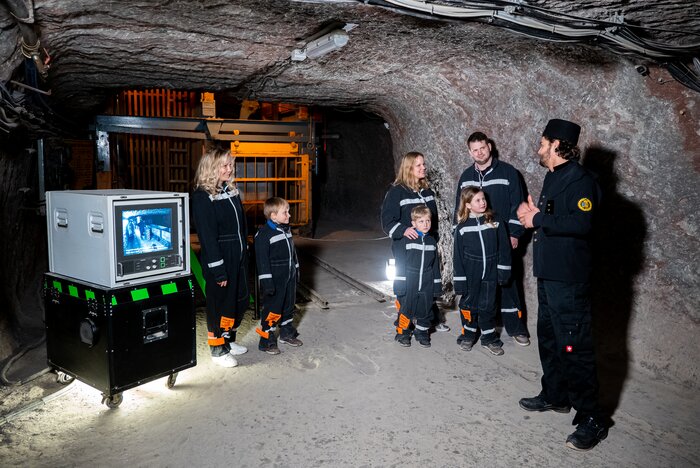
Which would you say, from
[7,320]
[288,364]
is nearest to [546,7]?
[288,364]

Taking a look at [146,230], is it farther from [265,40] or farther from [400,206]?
[400,206]

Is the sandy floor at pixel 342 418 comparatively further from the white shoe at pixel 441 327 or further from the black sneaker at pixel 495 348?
the white shoe at pixel 441 327

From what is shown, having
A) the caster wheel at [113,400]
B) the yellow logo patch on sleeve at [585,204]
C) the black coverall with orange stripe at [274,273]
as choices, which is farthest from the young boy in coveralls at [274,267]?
the yellow logo patch on sleeve at [585,204]

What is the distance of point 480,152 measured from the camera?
4734 millimetres

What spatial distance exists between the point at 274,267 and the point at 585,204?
257 centimetres

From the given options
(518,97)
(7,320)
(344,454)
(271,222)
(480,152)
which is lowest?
(344,454)

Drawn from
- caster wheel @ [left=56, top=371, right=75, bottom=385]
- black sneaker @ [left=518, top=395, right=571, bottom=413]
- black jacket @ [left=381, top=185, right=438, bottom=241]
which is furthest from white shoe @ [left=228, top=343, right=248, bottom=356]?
black sneaker @ [left=518, top=395, right=571, bottom=413]

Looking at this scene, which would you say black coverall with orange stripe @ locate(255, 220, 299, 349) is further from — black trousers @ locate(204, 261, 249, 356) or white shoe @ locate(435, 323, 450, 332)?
white shoe @ locate(435, 323, 450, 332)

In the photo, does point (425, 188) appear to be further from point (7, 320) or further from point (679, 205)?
point (7, 320)

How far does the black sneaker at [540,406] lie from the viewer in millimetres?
3594

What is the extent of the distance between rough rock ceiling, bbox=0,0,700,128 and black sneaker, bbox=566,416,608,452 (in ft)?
7.83

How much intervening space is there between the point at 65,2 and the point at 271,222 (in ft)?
7.25

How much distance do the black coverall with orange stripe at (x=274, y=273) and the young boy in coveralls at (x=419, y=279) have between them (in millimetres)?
1020

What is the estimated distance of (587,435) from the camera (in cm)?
316
